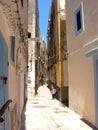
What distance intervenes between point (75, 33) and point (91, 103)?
4.48 metres

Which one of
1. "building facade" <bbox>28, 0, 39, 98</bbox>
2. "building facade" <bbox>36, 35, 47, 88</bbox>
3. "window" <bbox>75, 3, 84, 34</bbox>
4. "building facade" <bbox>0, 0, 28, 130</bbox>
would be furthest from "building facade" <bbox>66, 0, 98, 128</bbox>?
"building facade" <bbox>36, 35, 47, 88</bbox>

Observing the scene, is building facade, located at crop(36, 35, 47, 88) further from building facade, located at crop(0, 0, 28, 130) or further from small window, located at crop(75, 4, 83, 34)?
building facade, located at crop(0, 0, 28, 130)

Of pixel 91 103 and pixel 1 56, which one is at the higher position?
pixel 1 56

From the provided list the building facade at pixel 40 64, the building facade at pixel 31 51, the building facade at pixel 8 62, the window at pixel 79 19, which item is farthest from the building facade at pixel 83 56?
the building facade at pixel 40 64

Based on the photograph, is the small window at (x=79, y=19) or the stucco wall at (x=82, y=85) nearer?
the stucco wall at (x=82, y=85)

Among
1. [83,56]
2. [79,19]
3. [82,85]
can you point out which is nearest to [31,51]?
[79,19]

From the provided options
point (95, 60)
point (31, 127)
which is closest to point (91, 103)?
point (95, 60)

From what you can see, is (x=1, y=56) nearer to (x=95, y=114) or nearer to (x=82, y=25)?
(x=95, y=114)

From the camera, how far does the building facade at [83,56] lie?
1181cm

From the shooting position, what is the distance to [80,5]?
14.2m

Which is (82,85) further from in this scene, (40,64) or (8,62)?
(40,64)

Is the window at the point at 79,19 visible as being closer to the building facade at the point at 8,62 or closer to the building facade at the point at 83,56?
the building facade at the point at 83,56

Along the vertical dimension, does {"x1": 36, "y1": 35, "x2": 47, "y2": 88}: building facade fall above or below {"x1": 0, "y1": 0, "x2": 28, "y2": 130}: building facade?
above

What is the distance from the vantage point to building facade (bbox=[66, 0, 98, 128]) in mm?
11812
